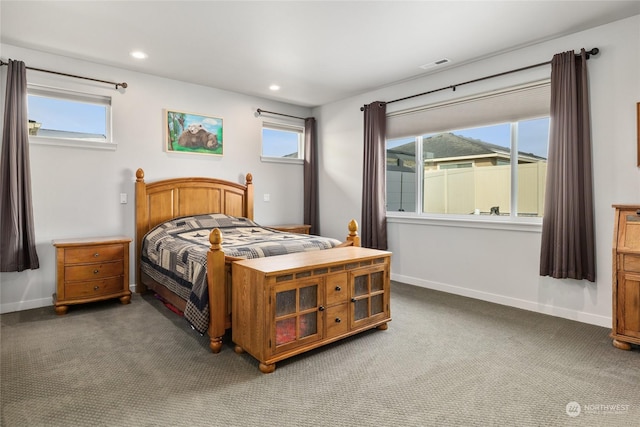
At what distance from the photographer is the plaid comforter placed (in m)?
2.65

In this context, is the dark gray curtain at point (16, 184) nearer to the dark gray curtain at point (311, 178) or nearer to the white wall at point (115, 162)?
the white wall at point (115, 162)

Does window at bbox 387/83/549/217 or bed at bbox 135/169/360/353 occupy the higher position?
window at bbox 387/83/549/217

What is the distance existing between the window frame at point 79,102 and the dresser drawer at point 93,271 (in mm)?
1274

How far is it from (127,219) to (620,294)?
4582 mm

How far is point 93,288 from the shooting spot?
11.4 feet

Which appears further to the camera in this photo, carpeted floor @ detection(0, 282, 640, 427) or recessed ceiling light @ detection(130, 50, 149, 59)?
recessed ceiling light @ detection(130, 50, 149, 59)

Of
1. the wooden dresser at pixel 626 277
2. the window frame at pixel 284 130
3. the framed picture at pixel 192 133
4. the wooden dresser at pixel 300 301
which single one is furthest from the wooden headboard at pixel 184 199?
the wooden dresser at pixel 626 277

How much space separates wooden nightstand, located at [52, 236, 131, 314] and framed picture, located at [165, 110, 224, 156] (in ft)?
4.62

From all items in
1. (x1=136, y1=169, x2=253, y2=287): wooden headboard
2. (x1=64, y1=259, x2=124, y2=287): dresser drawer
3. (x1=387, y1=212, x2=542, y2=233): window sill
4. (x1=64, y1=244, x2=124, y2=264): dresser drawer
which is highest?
(x1=136, y1=169, x2=253, y2=287): wooden headboard

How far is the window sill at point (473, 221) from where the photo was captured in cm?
349

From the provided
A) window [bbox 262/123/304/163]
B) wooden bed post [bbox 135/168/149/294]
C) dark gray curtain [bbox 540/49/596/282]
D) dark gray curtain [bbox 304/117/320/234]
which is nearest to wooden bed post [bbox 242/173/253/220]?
window [bbox 262/123/304/163]

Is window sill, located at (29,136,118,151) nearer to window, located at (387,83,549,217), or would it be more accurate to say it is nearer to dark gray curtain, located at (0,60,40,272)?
dark gray curtain, located at (0,60,40,272)

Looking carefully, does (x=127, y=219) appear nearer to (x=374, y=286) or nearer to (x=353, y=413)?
(x=374, y=286)

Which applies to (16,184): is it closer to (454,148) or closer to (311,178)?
(311,178)
